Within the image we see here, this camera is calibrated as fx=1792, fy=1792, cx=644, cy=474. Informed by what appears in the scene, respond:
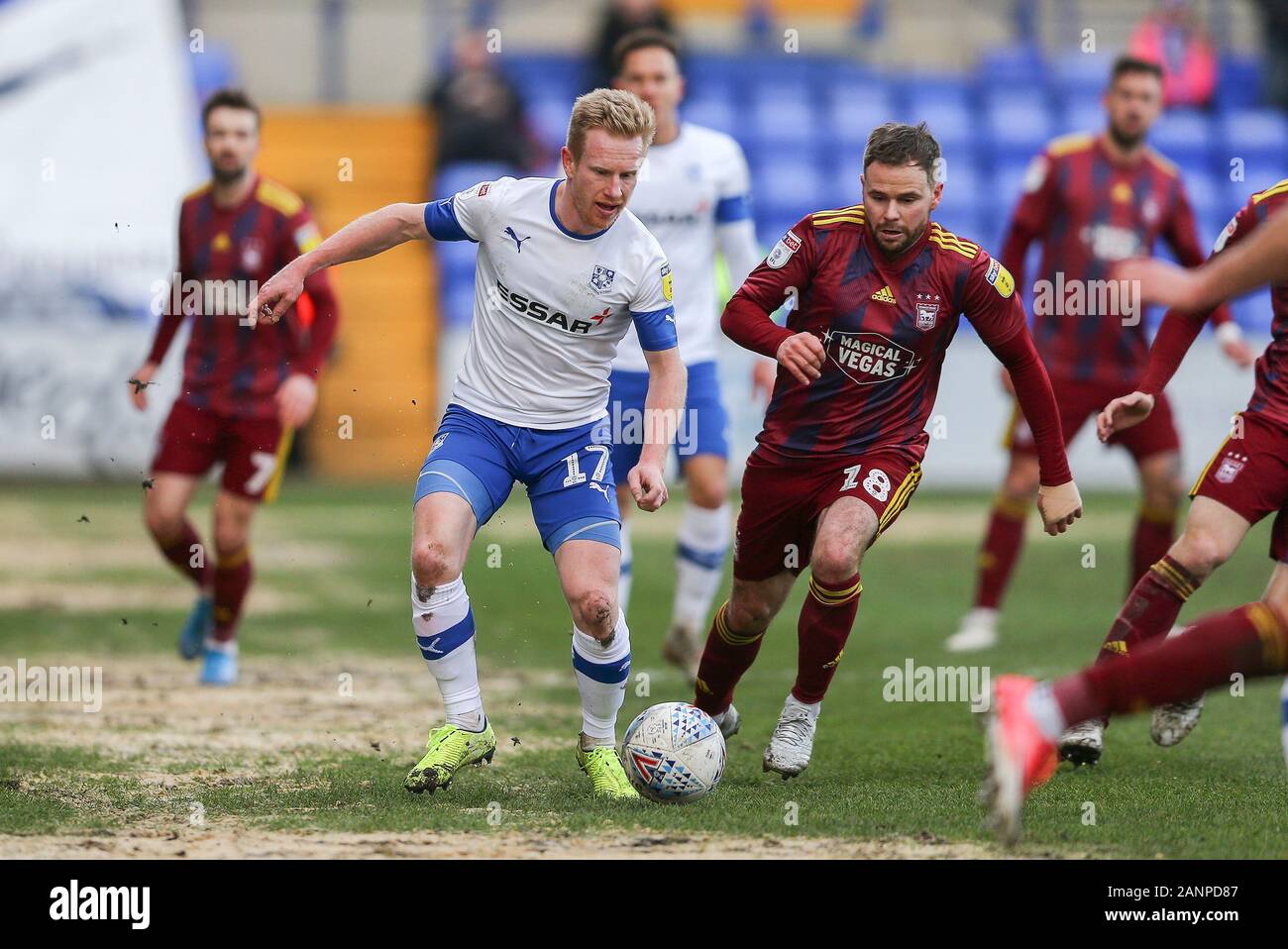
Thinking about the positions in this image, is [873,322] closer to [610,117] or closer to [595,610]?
[610,117]

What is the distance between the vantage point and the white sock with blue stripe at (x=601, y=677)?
241 inches

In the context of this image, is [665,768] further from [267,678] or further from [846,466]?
[267,678]

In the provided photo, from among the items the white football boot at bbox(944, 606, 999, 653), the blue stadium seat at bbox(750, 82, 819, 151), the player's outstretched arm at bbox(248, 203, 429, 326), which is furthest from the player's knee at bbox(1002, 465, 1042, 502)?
the blue stadium seat at bbox(750, 82, 819, 151)

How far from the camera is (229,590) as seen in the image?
352 inches

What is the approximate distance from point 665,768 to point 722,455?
283 cm

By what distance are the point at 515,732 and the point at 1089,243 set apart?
4256 mm

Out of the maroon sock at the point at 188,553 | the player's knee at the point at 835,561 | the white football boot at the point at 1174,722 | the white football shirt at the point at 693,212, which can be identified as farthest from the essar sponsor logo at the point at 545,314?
the maroon sock at the point at 188,553

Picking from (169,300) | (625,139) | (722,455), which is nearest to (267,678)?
(169,300)

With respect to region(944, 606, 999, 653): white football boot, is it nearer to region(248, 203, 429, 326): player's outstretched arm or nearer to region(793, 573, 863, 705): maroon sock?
region(793, 573, 863, 705): maroon sock

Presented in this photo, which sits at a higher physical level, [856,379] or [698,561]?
[856,379]

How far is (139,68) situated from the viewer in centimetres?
1986

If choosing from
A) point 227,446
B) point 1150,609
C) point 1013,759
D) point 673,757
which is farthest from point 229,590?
point 1013,759

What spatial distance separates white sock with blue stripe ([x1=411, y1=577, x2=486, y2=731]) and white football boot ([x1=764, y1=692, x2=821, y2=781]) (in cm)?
103

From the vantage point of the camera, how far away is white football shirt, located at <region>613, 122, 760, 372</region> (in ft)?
27.4
